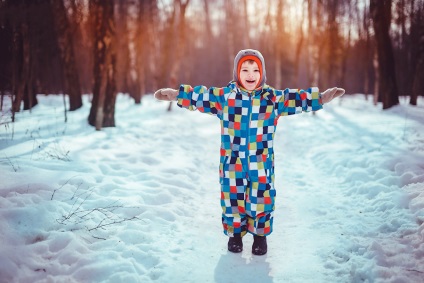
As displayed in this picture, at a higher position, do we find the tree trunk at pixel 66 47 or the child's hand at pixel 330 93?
the tree trunk at pixel 66 47

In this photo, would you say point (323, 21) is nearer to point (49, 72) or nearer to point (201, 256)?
point (49, 72)

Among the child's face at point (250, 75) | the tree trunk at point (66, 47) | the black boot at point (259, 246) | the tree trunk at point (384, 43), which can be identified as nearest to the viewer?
the child's face at point (250, 75)

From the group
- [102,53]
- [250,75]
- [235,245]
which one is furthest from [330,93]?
[102,53]

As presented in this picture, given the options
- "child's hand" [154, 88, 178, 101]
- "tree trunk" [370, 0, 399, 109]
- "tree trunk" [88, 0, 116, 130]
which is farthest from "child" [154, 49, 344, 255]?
"tree trunk" [370, 0, 399, 109]

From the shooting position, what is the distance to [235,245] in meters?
3.00

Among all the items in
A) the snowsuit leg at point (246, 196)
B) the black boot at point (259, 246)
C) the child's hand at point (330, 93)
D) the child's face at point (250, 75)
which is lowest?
the black boot at point (259, 246)

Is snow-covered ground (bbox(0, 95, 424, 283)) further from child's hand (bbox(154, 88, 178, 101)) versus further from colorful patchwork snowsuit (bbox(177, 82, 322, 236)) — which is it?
child's hand (bbox(154, 88, 178, 101))

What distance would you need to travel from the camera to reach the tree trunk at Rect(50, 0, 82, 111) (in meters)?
10.9

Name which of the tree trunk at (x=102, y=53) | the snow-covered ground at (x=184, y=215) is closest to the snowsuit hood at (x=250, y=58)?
the snow-covered ground at (x=184, y=215)

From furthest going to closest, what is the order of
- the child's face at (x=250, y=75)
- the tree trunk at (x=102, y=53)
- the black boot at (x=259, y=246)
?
the tree trunk at (x=102, y=53)
the black boot at (x=259, y=246)
the child's face at (x=250, y=75)

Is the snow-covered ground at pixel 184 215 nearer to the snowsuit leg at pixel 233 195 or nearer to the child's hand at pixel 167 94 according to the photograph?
the snowsuit leg at pixel 233 195

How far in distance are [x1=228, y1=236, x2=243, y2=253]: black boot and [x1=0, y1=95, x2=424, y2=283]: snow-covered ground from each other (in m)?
0.08

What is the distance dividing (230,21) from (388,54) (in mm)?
15611

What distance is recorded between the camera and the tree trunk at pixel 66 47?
Answer: 35.7 feet
